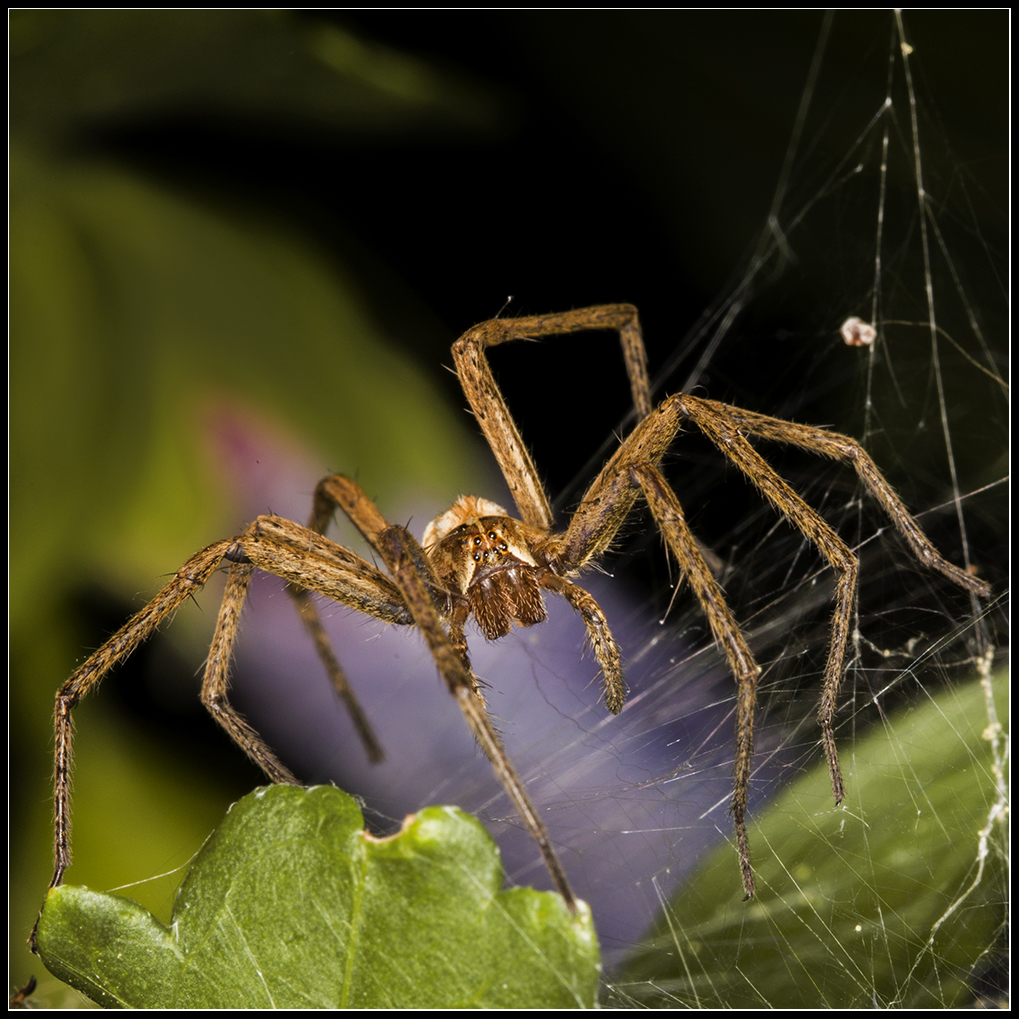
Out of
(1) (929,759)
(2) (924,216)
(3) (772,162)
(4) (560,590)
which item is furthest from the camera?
(3) (772,162)

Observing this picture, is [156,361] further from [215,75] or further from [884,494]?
[884,494]

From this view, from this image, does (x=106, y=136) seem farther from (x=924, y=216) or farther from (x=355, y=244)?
(x=924, y=216)

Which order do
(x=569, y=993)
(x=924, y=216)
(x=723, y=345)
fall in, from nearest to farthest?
(x=569, y=993), (x=924, y=216), (x=723, y=345)

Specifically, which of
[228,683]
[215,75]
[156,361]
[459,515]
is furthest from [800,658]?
[215,75]

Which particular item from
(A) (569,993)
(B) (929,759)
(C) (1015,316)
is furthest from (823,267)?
(A) (569,993)

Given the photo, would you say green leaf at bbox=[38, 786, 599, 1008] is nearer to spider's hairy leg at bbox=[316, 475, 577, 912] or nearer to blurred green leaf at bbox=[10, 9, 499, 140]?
spider's hairy leg at bbox=[316, 475, 577, 912]

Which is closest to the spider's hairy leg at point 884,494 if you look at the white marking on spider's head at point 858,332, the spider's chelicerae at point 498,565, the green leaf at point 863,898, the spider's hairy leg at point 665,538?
the spider's chelicerae at point 498,565

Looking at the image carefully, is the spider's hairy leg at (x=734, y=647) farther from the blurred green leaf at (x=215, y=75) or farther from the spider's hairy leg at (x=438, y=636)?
the blurred green leaf at (x=215, y=75)

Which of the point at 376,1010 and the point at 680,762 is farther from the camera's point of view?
the point at 680,762
